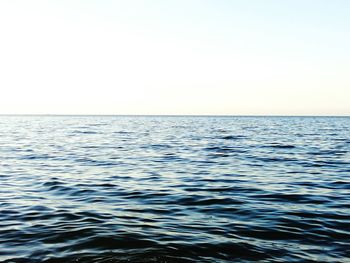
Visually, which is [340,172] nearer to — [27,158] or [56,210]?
[56,210]

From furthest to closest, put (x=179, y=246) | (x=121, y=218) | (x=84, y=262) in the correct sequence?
(x=121, y=218) → (x=179, y=246) → (x=84, y=262)

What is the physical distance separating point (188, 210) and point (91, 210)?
2740 millimetres

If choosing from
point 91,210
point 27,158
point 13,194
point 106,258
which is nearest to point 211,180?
point 91,210

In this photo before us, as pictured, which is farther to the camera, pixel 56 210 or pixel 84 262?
pixel 56 210

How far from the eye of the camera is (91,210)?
10.8 meters

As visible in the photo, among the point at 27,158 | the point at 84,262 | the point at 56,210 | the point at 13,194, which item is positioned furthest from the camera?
the point at 27,158

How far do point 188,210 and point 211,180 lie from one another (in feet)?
16.6

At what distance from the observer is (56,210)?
1077 centimetres

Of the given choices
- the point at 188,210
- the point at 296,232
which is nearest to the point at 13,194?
the point at 188,210

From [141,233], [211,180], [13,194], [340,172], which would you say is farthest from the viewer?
[340,172]

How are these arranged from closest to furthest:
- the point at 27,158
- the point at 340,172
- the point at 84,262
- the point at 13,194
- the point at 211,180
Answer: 1. the point at 84,262
2. the point at 13,194
3. the point at 211,180
4. the point at 340,172
5. the point at 27,158

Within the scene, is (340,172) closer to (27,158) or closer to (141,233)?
(141,233)

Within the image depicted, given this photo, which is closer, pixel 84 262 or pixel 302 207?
pixel 84 262

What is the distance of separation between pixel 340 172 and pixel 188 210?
10.3m
